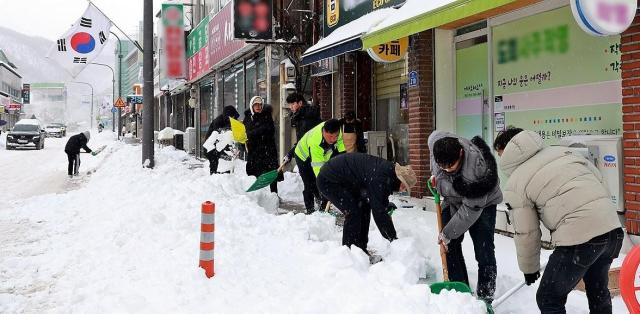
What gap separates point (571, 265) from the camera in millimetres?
3404

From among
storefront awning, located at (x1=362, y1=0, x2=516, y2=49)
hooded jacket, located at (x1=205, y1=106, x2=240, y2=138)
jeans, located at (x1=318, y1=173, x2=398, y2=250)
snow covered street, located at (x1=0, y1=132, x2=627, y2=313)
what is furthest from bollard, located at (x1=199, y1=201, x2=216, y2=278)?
hooded jacket, located at (x1=205, y1=106, x2=240, y2=138)

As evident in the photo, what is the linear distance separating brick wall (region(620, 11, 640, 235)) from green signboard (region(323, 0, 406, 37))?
162 inches

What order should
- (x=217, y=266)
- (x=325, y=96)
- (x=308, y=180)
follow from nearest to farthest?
1. (x=217, y=266)
2. (x=308, y=180)
3. (x=325, y=96)

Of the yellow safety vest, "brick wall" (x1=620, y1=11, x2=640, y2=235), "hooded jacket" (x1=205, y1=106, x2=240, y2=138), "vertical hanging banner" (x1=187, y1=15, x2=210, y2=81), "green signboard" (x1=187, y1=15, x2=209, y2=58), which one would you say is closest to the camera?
"brick wall" (x1=620, y1=11, x2=640, y2=235)

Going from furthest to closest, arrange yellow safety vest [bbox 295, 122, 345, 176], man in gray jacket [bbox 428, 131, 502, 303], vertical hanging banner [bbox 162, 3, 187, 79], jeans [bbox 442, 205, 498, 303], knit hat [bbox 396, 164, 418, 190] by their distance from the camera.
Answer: vertical hanging banner [bbox 162, 3, 187, 79]
yellow safety vest [bbox 295, 122, 345, 176]
knit hat [bbox 396, 164, 418, 190]
jeans [bbox 442, 205, 498, 303]
man in gray jacket [bbox 428, 131, 502, 303]

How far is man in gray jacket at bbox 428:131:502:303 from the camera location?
4116mm

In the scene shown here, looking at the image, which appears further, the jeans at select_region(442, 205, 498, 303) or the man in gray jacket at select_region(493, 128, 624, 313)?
the jeans at select_region(442, 205, 498, 303)

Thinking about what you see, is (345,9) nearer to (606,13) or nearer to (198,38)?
(606,13)

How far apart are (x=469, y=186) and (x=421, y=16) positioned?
323 centimetres

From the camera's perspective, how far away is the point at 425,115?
931 cm

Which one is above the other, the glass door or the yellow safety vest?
the glass door

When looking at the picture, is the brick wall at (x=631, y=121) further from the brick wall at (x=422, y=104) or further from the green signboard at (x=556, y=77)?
the brick wall at (x=422, y=104)

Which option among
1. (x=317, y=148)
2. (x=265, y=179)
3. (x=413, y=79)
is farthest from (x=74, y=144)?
(x=317, y=148)

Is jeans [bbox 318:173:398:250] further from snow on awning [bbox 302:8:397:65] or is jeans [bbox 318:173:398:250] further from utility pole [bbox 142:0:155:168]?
utility pole [bbox 142:0:155:168]
